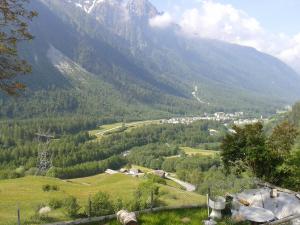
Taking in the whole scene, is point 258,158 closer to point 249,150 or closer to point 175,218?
point 249,150

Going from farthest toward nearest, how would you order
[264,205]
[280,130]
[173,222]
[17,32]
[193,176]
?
[193,176] → [280,130] → [264,205] → [173,222] → [17,32]

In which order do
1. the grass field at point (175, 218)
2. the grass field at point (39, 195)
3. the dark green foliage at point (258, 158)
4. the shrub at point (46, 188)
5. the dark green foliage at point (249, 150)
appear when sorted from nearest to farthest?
the grass field at point (175, 218) → the dark green foliage at point (258, 158) → the dark green foliage at point (249, 150) → the grass field at point (39, 195) → the shrub at point (46, 188)

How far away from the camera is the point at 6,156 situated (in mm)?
143375

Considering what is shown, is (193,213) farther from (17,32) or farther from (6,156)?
(6,156)

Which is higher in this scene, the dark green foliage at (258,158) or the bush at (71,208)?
the dark green foliage at (258,158)

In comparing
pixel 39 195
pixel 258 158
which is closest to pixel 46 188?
pixel 39 195

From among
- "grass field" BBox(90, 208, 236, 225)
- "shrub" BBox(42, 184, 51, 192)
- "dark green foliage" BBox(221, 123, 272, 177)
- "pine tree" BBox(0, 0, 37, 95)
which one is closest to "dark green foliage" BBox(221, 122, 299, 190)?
"dark green foliage" BBox(221, 123, 272, 177)

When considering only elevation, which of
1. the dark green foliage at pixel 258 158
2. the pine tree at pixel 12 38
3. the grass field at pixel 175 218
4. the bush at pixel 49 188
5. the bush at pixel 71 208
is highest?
the pine tree at pixel 12 38

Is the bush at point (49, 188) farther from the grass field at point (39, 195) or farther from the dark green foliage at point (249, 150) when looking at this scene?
the dark green foliage at point (249, 150)

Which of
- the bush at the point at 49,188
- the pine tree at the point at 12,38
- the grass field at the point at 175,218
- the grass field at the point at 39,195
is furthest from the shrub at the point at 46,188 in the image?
the pine tree at the point at 12,38

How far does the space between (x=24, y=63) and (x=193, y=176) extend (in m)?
112

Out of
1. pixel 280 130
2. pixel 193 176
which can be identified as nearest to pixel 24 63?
pixel 280 130

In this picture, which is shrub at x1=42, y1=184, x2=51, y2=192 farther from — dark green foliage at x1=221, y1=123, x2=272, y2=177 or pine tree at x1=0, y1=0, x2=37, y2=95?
pine tree at x1=0, y1=0, x2=37, y2=95

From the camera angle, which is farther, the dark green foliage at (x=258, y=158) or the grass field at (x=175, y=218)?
the dark green foliage at (x=258, y=158)
